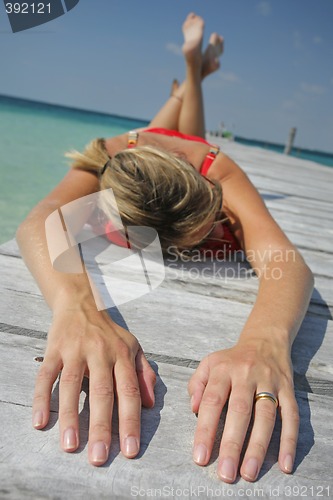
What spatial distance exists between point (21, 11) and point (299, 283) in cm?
250

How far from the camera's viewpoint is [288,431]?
0.73m

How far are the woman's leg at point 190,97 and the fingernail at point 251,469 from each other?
3.35 m

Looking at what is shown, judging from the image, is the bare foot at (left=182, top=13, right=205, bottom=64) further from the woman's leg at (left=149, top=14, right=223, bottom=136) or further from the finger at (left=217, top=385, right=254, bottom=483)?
the finger at (left=217, top=385, right=254, bottom=483)

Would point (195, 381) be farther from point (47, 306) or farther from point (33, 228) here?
point (33, 228)

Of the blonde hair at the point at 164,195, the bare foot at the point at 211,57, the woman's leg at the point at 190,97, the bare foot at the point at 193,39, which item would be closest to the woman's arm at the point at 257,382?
the blonde hair at the point at 164,195

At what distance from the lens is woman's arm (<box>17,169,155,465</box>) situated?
68 centimetres

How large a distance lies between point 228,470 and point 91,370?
29 centimetres

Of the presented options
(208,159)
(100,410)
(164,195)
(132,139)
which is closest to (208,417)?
(100,410)

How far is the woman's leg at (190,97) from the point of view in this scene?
3.69 meters

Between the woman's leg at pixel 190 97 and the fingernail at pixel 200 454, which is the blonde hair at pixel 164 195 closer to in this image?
the fingernail at pixel 200 454

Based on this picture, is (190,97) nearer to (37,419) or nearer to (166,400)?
(166,400)

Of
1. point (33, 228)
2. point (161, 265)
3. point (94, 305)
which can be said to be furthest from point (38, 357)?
point (161, 265)

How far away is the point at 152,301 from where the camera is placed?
124 centimetres

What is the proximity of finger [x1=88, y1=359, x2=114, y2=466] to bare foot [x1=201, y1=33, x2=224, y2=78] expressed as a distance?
387 centimetres
